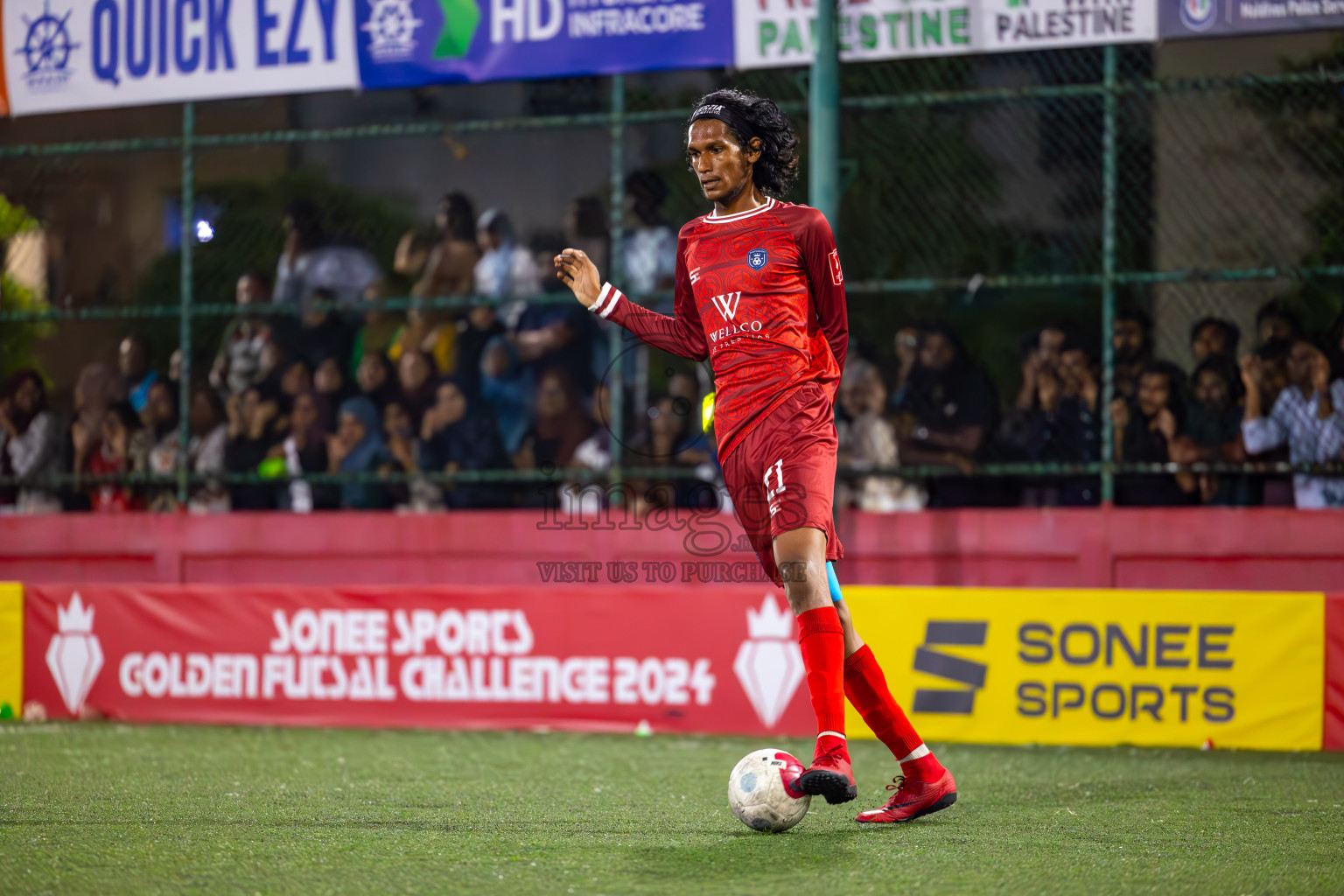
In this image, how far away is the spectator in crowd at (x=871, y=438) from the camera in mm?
8531

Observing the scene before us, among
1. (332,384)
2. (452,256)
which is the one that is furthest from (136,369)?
(452,256)

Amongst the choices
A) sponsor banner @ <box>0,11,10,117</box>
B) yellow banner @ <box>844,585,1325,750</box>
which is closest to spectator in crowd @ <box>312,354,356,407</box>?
sponsor banner @ <box>0,11,10,117</box>

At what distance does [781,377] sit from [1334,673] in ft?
12.4

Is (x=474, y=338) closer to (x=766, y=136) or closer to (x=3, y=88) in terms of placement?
(x=3, y=88)

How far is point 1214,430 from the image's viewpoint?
7996mm

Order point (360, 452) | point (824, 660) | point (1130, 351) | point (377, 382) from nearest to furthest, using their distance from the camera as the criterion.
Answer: point (824, 660) < point (1130, 351) < point (360, 452) < point (377, 382)

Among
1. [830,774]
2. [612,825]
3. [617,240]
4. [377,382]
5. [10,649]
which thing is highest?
[617,240]

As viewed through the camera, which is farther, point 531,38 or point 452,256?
point 452,256

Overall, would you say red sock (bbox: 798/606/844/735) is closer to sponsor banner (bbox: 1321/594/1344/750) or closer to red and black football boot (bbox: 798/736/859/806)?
red and black football boot (bbox: 798/736/859/806)

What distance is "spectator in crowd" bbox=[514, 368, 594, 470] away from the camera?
917 cm

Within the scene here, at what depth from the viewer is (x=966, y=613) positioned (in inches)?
292

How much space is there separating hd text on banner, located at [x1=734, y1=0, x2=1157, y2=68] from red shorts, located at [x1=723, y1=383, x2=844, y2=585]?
436 cm

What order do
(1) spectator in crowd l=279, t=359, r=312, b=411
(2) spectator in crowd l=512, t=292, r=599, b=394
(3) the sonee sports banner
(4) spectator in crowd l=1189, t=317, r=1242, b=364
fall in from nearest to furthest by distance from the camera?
(3) the sonee sports banner, (4) spectator in crowd l=1189, t=317, r=1242, b=364, (2) spectator in crowd l=512, t=292, r=599, b=394, (1) spectator in crowd l=279, t=359, r=312, b=411

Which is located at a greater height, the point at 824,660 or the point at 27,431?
the point at 27,431
